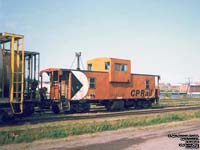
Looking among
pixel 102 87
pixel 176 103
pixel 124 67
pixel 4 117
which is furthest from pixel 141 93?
pixel 4 117

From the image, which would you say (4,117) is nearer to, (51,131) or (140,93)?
(51,131)

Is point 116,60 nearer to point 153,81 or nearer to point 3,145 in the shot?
point 153,81

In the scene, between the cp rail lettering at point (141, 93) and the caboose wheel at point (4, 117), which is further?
the cp rail lettering at point (141, 93)

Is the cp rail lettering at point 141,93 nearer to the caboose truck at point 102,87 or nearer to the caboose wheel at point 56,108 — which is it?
the caboose truck at point 102,87

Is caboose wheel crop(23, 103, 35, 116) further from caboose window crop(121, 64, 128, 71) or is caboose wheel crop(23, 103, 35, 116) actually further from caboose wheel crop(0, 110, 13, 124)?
caboose window crop(121, 64, 128, 71)

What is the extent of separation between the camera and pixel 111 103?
26375 millimetres

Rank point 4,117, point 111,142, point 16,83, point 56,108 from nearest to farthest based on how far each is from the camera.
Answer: point 111,142, point 4,117, point 16,83, point 56,108

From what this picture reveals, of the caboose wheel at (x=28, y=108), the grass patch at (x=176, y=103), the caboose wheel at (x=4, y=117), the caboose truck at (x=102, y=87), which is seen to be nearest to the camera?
the caboose wheel at (x=4, y=117)

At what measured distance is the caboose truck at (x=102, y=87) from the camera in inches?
911

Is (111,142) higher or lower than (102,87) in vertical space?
lower

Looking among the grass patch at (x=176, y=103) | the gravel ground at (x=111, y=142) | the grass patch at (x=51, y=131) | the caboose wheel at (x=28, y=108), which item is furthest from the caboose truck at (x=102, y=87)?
the gravel ground at (x=111, y=142)

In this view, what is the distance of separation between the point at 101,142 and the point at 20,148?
290 cm

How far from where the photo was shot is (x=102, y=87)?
1001 inches

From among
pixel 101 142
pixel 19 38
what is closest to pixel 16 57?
pixel 19 38
